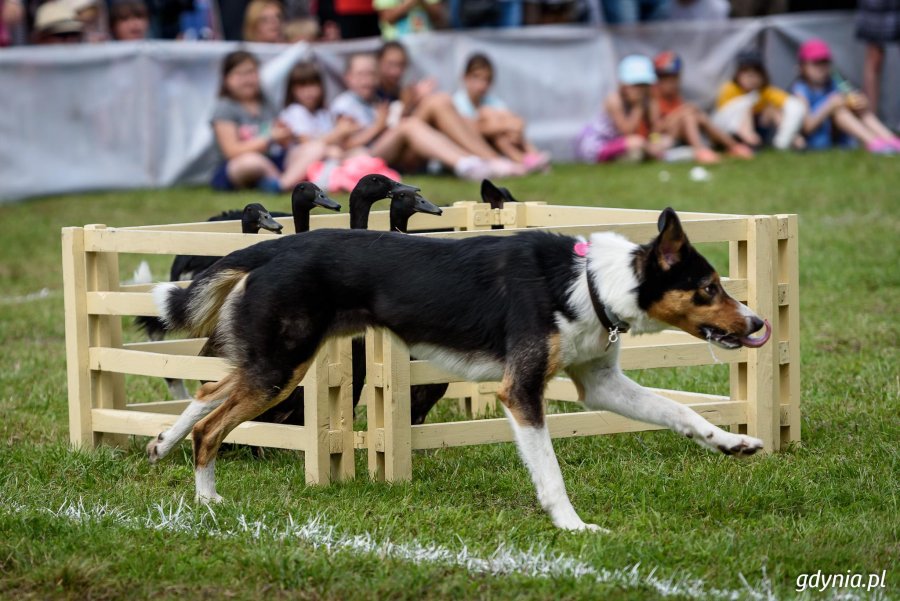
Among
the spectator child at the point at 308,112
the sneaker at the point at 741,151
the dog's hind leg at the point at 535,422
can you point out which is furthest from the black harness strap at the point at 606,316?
the sneaker at the point at 741,151

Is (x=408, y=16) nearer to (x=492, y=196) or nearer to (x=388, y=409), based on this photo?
(x=492, y=196)

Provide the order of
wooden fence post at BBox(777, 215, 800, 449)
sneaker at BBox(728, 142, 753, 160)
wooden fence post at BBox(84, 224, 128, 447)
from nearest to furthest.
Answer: wooden fence post at BBox(777, 215, 800, 449) < wooden fence post at BBox(84, 224, 128, 447) < sneaker at BBox(728, 142, 753, 160)

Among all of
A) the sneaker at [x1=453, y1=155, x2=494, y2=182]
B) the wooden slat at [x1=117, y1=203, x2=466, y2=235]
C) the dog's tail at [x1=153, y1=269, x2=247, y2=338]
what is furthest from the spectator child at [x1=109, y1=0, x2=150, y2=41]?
the dog's tail at [x1=153, y1=269, x2=247, y2=338]

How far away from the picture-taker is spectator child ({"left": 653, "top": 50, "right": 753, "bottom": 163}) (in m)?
16.2

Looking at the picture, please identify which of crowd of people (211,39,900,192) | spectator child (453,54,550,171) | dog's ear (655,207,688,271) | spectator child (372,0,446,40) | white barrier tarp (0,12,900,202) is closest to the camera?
dog's ear (655,207,688,271)

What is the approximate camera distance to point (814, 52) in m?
16.7

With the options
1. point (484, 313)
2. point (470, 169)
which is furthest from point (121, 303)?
point (470, 169)

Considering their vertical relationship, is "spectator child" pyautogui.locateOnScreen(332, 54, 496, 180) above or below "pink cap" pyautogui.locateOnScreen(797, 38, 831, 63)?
below

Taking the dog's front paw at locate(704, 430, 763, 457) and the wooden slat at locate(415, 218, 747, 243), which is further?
the wooden slat at locate(415, 218, 747, 243)

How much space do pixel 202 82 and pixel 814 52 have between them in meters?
7.76

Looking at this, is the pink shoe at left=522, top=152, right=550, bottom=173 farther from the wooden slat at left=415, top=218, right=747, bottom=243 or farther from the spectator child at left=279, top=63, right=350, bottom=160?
the wooden slat at left=415, top=218, right=747, bottom=243

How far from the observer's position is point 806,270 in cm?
1039

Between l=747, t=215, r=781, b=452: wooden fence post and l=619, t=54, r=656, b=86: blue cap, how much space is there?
10251 mm

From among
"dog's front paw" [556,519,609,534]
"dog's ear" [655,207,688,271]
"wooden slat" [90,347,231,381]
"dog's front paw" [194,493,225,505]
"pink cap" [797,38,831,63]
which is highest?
"pink cap" [797,38,831,63]
